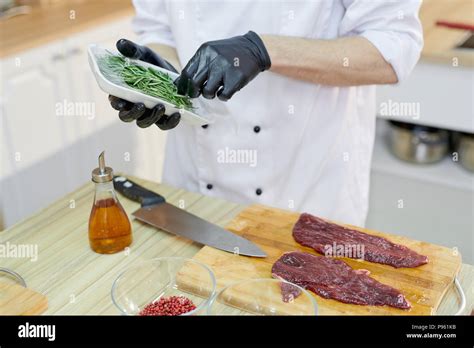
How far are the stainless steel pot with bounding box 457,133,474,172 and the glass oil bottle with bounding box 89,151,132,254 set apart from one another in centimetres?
148

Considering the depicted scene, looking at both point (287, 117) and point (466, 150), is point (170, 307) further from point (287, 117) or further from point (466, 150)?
point (466, 150)

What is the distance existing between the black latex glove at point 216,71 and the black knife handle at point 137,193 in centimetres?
25

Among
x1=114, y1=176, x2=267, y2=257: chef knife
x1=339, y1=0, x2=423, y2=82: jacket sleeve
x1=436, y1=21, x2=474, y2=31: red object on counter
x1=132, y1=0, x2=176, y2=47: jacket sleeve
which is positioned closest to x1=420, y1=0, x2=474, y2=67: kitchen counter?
x1=436, y1=21, x2=474, y2=31: red object on counter

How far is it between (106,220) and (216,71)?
A: 33 cm

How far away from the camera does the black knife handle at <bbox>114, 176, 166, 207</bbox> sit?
54.1 inches

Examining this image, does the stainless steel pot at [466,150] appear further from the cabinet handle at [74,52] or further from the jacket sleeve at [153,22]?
the cabinet handle at [74,52]

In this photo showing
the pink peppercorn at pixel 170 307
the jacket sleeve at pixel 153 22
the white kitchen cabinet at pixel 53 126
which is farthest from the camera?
the white kitchen cabinet at pixel 53 126

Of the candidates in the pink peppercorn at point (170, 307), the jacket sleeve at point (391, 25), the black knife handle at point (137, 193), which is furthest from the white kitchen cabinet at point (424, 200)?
the pink peppercorn at point (170, 307)

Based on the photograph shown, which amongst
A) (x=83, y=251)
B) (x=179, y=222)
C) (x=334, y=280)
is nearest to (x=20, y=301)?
(x=83, y=251)

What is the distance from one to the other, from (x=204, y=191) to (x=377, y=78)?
19.4 inches

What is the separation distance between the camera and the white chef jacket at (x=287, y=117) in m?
1.46

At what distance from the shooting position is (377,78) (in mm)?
1462

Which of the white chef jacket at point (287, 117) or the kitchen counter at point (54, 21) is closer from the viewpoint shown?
the white chef jacket at point (287, 117)
